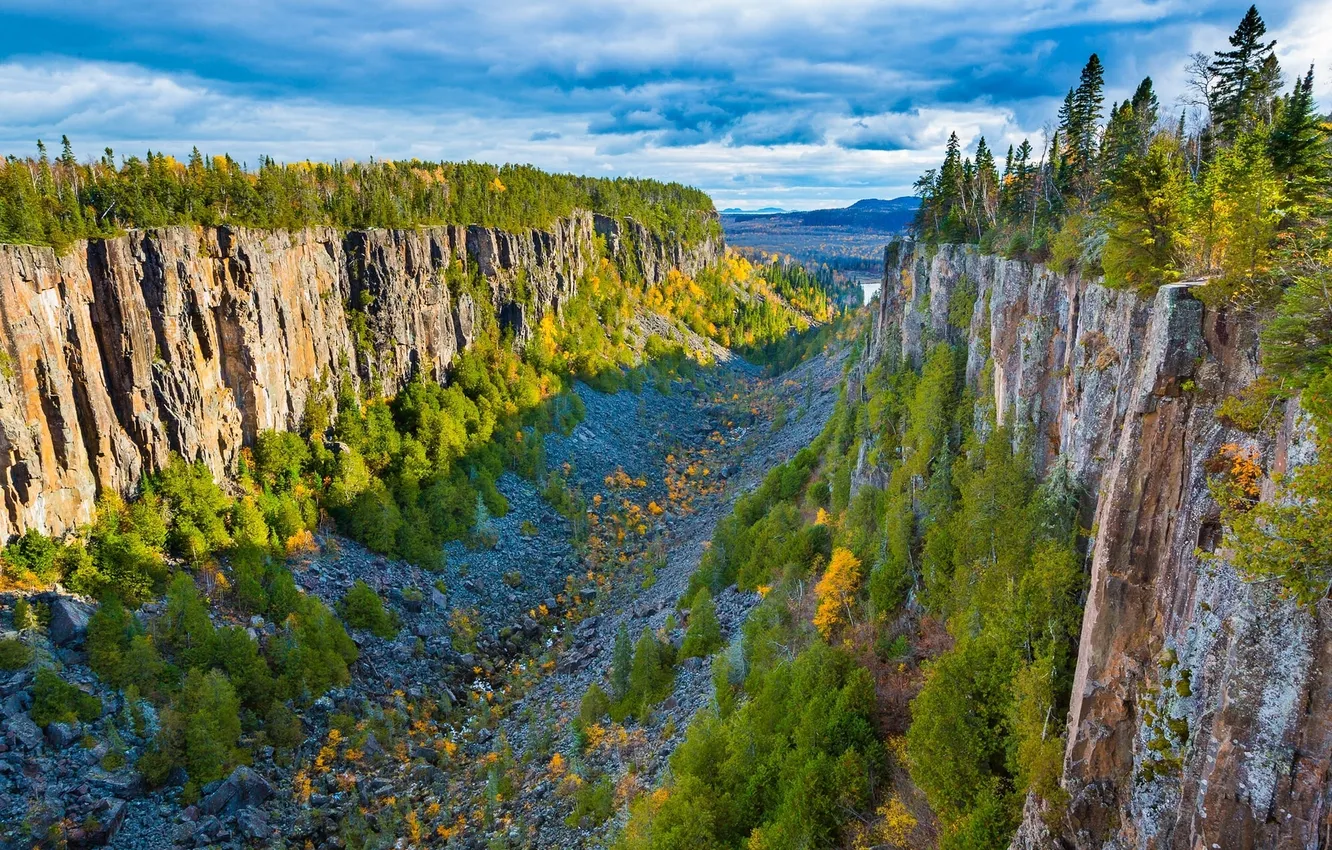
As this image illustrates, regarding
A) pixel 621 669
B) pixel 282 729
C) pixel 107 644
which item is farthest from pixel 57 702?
pixel 621 669

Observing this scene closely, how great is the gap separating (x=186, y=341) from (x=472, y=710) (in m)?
39.8

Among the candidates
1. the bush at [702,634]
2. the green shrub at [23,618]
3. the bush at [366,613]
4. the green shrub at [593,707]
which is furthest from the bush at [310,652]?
the bush at [702,634]

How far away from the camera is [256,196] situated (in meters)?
73.8

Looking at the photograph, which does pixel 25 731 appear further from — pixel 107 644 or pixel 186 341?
pixel 186 341

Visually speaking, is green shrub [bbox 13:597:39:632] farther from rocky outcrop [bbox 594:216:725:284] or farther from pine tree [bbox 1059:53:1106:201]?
rocky outcrop [bbox 594:216:725:284]

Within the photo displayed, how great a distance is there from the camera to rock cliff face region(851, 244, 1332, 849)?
1609 centimetres

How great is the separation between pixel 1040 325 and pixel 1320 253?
1917 cm

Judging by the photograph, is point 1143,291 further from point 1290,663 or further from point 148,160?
point 148,160

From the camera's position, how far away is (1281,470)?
57.7 feet

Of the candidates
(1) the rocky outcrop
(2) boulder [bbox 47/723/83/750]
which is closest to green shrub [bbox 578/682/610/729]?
(2) boulder [bbox 47/723/83/750]

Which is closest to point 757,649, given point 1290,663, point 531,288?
point 1290,663

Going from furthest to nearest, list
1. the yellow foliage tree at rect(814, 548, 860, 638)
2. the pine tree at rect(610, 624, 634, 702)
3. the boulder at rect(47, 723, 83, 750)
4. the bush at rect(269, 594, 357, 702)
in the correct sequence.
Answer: the pine tree at rect(610, 624, 634, 702), the bush at rect(269, 594, 357, 702), the yellow foliage tree at rect(814, 548, 860, 638), the boulder at rect(47, 723, 83, 750)

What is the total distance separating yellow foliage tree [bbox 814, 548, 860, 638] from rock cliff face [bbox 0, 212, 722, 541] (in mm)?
52984

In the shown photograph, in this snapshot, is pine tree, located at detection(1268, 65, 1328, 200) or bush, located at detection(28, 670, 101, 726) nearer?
pine tree, located at detection(1268, 65, 1328, 200)
